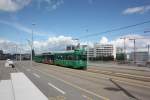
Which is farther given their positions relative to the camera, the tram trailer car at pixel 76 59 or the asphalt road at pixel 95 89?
the tram trailer car at pixel 76 59

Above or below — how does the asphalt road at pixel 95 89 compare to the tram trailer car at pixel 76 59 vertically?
below

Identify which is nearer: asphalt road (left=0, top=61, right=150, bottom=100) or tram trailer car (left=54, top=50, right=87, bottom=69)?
asphalt road (left=0, top=61, right=150, bottom=100)

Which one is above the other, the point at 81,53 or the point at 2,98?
the point at 81,53

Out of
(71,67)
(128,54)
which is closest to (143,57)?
(128,54)

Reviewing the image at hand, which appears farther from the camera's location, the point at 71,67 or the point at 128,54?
the point at 128,54

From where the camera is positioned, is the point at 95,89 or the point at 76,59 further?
the point at 76,59

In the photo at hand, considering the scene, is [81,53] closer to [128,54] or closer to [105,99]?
[105,99]

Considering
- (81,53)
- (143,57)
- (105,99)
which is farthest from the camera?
(143,57)

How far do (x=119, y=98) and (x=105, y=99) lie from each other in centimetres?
75

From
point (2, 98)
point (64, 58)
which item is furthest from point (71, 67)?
point (2, 98)

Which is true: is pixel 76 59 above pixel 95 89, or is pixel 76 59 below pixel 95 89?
above

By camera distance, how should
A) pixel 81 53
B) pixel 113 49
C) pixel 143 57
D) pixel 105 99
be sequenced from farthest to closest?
pixel 113 49
pixel 143 57
pixel 81 53
pixel 105 99

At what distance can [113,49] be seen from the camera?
165500 millimetres

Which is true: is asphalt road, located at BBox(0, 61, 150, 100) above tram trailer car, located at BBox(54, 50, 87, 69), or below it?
below
